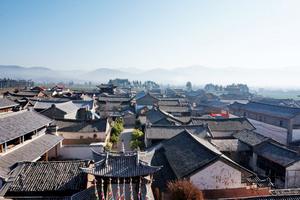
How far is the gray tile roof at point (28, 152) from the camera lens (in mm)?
19092

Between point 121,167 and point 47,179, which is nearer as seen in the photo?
point 121,167

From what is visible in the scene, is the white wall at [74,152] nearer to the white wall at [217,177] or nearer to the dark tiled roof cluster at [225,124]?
the white wall at [217,177]

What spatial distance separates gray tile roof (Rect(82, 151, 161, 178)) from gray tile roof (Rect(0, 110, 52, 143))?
27.1 ft

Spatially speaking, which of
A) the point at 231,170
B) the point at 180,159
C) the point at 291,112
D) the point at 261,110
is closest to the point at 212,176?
the point at 231,170

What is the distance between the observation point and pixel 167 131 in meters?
34.7

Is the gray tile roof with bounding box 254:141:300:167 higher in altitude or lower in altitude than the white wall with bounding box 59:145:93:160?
higher

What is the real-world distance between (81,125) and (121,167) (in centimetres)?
2058

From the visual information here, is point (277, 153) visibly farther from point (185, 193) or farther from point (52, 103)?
point (52, 103)

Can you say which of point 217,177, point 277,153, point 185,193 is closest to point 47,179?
point 185,193

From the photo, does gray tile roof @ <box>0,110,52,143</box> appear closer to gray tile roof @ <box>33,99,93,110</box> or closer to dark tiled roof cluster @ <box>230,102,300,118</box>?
gray tile roof @ <box>33,99,93,110</box>

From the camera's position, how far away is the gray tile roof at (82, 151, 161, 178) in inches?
664

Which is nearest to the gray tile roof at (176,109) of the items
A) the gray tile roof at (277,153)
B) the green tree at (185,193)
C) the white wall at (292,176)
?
the gray tile roof at (277,153)

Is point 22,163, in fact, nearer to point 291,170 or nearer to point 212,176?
point 212,176

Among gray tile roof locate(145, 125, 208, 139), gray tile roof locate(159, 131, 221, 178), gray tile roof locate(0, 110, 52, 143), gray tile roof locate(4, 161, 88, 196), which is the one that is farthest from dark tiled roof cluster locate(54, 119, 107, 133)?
gray tile roof locate(4, 161, 88, 196)
